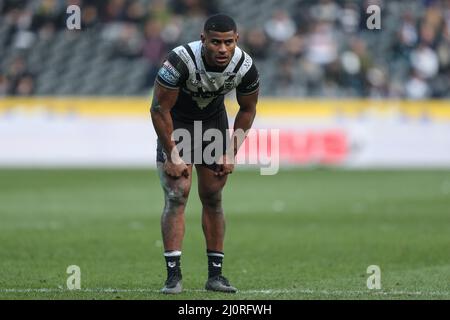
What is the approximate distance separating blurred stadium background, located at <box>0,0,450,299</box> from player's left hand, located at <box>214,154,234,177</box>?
432 centimetres

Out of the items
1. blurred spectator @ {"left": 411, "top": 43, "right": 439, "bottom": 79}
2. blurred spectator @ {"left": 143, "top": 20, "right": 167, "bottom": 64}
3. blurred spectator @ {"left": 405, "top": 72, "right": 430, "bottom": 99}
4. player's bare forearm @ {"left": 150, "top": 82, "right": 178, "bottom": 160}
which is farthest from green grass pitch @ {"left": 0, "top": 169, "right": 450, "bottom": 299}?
blurred spectator @ {"left": 143, "top": 20, "right": 167, "bottom": 64}

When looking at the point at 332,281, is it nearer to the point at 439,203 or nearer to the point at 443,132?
the point at 439,203

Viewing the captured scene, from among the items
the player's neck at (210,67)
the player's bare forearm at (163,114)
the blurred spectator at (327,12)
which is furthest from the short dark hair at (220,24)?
the blurred spectator at (327,12)

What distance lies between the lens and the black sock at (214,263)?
9.73m

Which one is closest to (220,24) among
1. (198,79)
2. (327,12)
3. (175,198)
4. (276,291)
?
(198,79)

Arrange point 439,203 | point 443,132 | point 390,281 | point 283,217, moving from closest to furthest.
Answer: point 390,281 → point 283,217 → point 439,203 → point 443,132

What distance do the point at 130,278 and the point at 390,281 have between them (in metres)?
2.51

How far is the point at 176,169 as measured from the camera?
946 cm

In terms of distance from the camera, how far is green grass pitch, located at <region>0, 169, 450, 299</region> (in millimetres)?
10047

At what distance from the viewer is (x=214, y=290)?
960 centimetres

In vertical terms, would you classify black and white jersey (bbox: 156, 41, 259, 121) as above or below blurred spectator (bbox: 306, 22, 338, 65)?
below

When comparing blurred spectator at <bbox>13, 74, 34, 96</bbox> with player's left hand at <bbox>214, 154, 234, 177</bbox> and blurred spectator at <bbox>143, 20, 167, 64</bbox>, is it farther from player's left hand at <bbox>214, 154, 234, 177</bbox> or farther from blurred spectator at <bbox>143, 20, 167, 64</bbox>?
player's left hand at <bbox>214, 154, 234, 177</bbox>

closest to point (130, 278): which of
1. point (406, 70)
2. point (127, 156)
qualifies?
point (127, 156)

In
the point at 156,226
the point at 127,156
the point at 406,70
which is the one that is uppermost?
the point at 406,70
